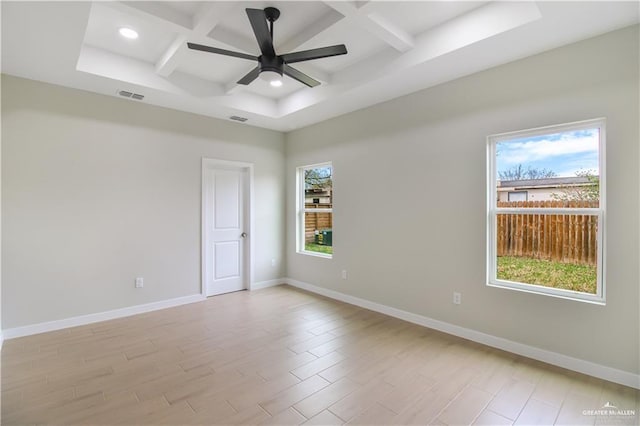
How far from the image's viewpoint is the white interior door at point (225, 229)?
4859 mm

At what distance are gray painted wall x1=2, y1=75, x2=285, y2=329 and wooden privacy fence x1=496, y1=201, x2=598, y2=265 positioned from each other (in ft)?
13.1

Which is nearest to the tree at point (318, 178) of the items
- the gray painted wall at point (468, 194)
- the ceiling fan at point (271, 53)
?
the gray painted wall at point (468, 194)

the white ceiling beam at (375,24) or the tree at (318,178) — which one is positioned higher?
the white ceiling beam at (375,24)

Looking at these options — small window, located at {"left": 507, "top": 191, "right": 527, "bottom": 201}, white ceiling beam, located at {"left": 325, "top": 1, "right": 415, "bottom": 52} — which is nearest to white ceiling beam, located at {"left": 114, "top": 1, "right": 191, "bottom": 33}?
white ceiling beam, located at {"left": 325, "top": 1, "right": 415, "bottom": 52}

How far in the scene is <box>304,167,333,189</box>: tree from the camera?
505 centimetres

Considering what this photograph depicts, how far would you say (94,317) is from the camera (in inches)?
147

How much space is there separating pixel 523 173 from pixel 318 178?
300 centimetres

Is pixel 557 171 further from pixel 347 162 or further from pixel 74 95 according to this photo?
pixel 74 95

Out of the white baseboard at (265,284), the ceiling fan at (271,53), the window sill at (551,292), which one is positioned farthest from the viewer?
the white baseboard at (265,284)

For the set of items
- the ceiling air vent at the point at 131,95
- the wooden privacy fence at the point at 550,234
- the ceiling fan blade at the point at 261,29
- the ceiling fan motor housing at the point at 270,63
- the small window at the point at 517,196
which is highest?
the ceiling air vent at the point at 131,95

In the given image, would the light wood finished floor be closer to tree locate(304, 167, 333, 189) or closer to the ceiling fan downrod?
tree locate(304, 167, 333, 189)

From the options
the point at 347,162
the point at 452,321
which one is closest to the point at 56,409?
the point at 452,321

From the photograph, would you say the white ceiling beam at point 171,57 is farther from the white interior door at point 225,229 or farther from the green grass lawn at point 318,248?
the green grass lawn at point 318,248

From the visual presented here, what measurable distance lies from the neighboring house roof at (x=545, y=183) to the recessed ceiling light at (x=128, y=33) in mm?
3857
